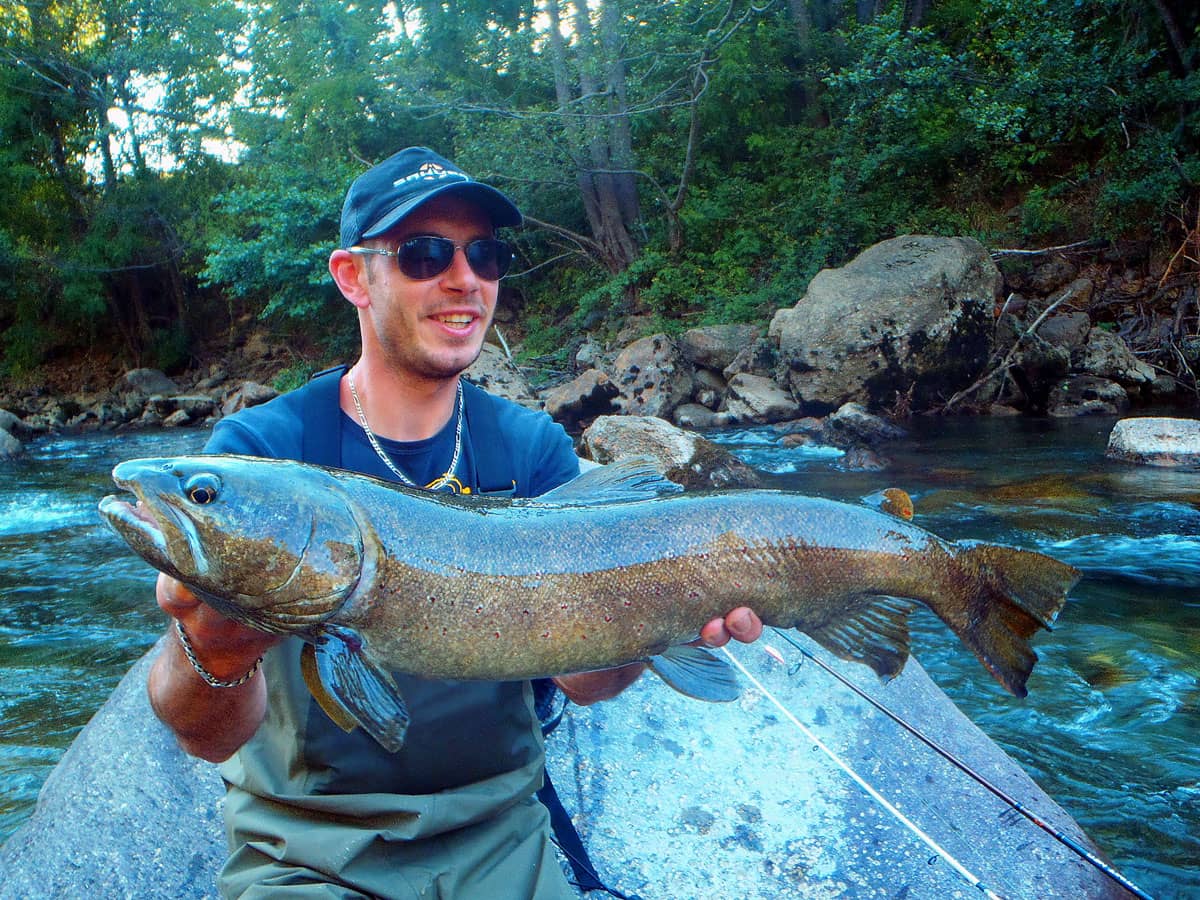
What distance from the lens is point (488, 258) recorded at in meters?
2.79

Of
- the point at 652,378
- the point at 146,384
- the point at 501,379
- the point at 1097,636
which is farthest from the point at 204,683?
the point at 146,384

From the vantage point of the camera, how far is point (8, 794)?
4348mm

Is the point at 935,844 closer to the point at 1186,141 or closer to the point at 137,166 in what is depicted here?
the point at 1186,141

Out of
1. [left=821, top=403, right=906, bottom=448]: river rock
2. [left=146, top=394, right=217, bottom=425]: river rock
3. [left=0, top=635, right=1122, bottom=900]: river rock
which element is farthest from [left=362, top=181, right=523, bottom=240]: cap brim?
[left=146, top=394, right=217, bottom=425]: river rock

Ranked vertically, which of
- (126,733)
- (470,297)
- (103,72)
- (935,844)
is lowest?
(935,844)

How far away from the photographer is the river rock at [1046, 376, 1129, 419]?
1422 centimetres

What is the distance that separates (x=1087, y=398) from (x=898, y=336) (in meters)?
3.10

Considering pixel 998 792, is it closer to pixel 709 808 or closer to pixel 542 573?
pixel 709 808

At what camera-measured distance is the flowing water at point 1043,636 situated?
4.25 m

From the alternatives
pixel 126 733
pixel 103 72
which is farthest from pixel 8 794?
pixel 103 72

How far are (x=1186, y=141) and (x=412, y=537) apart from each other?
60.0ft

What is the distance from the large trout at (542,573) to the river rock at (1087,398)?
13.3 m

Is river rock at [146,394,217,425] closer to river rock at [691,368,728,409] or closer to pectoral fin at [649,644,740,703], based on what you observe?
river rock at [691,368,728,409]

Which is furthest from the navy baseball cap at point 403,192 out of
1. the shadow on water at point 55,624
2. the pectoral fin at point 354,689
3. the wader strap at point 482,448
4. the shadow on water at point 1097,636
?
the shadow on water at point 1097,636
